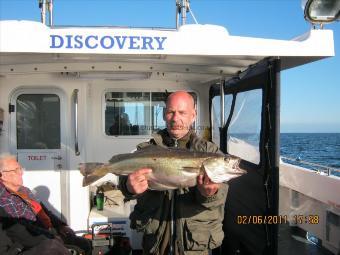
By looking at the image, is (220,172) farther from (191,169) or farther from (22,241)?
(22,241)

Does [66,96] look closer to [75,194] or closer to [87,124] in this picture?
[87,124]

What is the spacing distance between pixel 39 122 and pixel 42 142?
0.33 m

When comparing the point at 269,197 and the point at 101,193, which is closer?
the point at 269,197

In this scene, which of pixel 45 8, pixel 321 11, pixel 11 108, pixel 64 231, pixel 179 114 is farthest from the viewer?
pixel 11 108

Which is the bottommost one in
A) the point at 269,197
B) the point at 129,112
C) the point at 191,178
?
the point at 269,197

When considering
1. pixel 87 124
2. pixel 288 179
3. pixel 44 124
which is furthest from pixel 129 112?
pixel 288 179

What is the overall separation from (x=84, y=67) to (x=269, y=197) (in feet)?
9.98

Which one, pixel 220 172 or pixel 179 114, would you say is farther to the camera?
pixel 179 114

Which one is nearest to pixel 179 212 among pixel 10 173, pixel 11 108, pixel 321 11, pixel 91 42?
pixel 91 42

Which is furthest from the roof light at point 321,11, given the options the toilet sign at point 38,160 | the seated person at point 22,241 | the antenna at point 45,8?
the toilet sign at point 38,160

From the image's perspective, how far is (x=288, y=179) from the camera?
7.45m

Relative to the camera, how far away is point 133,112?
23.5 feet

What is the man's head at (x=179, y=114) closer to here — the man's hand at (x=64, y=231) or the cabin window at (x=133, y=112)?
the man's hand at (x=64, y=231)
